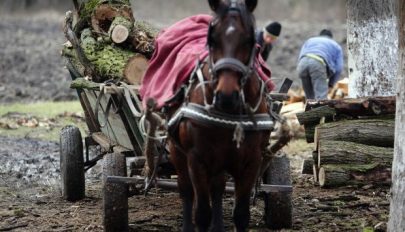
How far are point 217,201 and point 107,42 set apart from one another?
270cm

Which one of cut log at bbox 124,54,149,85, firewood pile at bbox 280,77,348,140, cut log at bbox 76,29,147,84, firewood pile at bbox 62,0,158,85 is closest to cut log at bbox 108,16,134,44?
firewood pile at bbox 62,0,158,85

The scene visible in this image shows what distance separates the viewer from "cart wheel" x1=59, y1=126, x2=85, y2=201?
361 inches

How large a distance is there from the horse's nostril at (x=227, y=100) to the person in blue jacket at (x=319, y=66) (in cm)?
813

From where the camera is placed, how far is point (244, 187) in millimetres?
6648

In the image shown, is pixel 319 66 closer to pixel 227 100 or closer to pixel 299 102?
pixel 299 102

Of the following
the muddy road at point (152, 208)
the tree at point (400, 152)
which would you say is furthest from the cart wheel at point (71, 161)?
A: the tree at point (400, 152)

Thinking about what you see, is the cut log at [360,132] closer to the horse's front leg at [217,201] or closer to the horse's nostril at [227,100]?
the horse's front leg at [217,201]

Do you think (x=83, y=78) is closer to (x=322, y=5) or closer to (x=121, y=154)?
(x=121, y=154)

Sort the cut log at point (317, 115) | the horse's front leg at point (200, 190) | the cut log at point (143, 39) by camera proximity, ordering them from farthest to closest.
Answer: the cut log at point (317, 115) < the cut log at point (143, 39) < the horse's front leg at point (200, 190)

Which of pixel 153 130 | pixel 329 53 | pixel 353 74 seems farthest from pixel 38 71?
pixel 153 130

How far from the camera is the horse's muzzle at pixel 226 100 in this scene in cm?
594

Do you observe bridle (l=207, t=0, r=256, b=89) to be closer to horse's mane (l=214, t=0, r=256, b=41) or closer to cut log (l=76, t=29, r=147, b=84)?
horse's mane (l=214, t=0, r=256, b=41)

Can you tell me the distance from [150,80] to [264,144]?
129 cm

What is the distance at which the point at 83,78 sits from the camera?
889 cm
